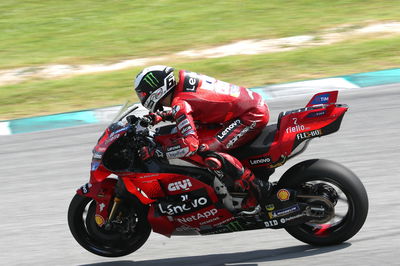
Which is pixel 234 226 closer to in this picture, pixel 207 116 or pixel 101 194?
pixel 207 116

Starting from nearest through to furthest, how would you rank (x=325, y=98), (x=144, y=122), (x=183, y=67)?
(x=144, y=122), (x=325, y=98), (x=183, y=67)

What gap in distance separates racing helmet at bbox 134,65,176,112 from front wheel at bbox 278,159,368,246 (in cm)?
115

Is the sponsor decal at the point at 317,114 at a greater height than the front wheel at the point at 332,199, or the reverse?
the sponsor decal at the point at 317,114

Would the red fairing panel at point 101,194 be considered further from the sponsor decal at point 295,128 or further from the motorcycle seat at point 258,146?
the sponsor decal at point 295,128

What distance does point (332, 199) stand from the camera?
546 centimetres

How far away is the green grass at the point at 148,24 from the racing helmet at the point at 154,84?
7252mm

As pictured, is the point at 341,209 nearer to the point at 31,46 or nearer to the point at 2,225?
the point at 2,225

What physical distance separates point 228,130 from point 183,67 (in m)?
6.10

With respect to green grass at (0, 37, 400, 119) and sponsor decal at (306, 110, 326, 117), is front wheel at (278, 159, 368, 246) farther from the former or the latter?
green grass at (0, 37, 400, 119)

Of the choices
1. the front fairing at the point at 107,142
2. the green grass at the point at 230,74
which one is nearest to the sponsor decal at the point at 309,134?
the front fairing at the point at 107,142

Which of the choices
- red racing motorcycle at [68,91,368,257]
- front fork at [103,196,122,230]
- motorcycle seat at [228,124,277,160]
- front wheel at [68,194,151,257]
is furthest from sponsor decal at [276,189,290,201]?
front fork at [103,196,122,230]

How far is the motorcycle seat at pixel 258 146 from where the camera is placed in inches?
215

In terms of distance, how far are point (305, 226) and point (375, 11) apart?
31.2ft

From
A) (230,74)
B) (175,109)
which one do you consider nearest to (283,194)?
(175,109)
